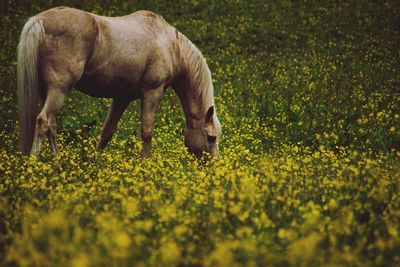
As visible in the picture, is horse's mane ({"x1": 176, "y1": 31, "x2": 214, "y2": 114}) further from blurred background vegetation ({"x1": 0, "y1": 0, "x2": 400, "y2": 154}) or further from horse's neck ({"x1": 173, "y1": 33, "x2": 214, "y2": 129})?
blurred background vegetation ({"x1": 0, "y1": 0, "x2": 400, "y2": 154})

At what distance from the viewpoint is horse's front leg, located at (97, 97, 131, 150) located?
841 cm

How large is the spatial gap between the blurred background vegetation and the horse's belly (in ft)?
3.16

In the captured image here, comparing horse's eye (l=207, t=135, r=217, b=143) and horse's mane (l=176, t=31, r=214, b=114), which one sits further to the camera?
horse's mane (l=176, t=31, r=214, b=114)

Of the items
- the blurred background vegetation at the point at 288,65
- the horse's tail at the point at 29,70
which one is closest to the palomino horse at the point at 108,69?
the horse's tail at the point at 29,70

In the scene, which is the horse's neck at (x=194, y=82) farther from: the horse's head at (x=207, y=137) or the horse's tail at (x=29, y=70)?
the horse's tail at (x=29, y=70)

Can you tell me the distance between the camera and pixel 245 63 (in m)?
18.8

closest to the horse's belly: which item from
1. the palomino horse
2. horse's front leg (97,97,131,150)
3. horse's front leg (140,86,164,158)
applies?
the palomino horse

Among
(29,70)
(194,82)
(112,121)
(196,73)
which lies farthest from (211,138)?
(29,70)

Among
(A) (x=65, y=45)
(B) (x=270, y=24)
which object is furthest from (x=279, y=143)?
(B) (x=270, y=24)

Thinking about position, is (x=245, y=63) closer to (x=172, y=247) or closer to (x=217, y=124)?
(x=217, y=124)

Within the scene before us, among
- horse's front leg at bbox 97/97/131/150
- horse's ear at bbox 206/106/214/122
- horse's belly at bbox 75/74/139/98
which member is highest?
horse's belly at bbox 75/74/139/98

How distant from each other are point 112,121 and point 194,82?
1.57 m

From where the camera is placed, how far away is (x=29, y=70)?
20.9 feet

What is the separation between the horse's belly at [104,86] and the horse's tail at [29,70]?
93 centimetres
